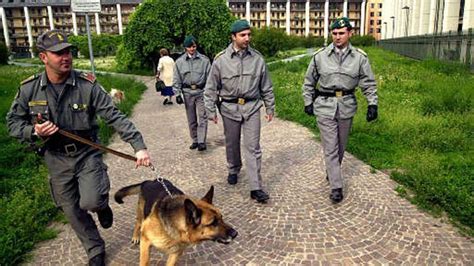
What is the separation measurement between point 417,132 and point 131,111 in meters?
8.72

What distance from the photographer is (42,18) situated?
10381 cm

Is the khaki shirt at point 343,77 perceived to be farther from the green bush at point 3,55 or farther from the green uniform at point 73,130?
the green bush at point 3,55

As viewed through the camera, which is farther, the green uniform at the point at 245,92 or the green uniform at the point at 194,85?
the green uniform at the point at 194,85

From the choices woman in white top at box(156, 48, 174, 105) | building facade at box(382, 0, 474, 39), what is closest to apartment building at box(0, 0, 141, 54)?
building facade at box(382, 0, 474, 39)

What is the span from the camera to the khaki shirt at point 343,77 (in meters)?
5.02

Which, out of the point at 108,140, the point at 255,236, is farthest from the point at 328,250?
the point at 108,140

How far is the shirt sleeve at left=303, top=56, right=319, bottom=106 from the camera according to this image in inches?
208

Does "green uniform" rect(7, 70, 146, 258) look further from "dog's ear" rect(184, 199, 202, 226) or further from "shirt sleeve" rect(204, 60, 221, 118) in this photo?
"shirt sleeve" rect(204, 60, 221, 118)

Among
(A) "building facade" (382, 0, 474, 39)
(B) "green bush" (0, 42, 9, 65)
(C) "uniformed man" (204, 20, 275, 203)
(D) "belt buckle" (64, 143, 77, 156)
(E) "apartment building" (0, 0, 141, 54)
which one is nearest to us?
(D) "belt buckle" (64, 143, 77, 156)

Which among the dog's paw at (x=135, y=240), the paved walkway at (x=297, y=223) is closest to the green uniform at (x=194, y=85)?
the paved walkway at (x=297, y=223)

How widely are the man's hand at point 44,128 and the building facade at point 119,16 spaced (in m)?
104

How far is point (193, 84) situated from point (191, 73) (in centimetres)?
22

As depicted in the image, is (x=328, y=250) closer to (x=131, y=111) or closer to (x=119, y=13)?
(x=131, y=111)

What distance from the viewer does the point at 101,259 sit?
12.1 feet
